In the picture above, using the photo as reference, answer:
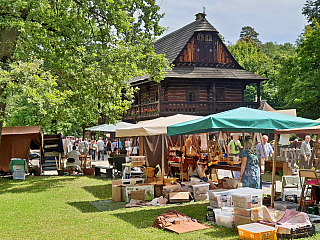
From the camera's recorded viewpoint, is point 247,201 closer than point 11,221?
Yes

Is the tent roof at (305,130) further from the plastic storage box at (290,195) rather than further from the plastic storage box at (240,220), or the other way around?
the plastic storage box at (240,220)

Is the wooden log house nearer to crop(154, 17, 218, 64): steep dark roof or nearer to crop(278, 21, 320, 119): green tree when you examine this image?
crop(154, 17, 218, 64): steep dark roof

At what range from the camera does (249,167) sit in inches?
367

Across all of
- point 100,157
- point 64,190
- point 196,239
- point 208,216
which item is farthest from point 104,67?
point 100,157

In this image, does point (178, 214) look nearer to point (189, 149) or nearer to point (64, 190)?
point (189, 149)

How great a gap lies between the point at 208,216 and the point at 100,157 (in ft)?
85.1

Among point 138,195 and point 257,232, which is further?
point 138,195

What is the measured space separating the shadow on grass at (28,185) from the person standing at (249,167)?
837cm

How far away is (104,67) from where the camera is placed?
17531 mm

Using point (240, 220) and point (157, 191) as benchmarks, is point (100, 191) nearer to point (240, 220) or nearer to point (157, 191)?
point (157, 191)

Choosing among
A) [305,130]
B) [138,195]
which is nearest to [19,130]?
[138,195]

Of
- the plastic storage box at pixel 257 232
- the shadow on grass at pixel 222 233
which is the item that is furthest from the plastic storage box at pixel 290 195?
the plastic storage box at pixel 257 232

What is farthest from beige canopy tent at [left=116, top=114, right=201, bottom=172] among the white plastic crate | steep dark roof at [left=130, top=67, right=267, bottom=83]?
steep dark roof at [left=130, top=67, right=267, bottom=83]

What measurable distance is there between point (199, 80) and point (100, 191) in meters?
21.4
